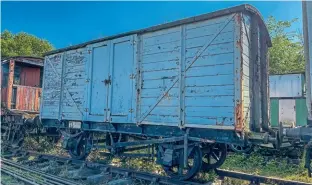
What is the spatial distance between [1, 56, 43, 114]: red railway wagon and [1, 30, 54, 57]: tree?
22994 millimetres

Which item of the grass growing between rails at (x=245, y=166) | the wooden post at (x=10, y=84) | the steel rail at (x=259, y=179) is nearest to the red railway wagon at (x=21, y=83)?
the wooden post at (x=10, y=84)

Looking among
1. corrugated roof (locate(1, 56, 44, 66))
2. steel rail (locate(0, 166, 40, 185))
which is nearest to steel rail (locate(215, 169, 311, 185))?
steel rail (locate(0, 166, 40, 185))

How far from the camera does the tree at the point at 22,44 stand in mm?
34213

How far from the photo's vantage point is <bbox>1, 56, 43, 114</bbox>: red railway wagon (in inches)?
460

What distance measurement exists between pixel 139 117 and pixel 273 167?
4.60 metres

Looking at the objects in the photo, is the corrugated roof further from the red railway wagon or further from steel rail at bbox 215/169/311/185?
steel rail at bbox 215/169/311/185

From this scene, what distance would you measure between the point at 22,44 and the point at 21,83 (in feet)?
89.0

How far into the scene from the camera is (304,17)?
14.7ft

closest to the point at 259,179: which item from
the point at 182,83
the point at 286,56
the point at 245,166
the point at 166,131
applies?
the point at 166,131

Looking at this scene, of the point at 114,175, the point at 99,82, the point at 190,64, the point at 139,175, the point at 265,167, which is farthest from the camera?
the point at 265,167

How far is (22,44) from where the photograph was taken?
3594cm

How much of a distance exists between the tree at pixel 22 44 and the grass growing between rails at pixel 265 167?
3138 centimetres

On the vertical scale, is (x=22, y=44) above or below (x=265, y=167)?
above

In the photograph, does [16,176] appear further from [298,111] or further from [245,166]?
[298,111]
